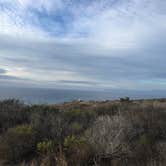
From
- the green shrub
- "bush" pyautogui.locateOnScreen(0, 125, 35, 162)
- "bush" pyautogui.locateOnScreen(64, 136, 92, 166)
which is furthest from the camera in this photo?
"bush" pyautogui.locateOnScreen(0, 125, 35, 162)

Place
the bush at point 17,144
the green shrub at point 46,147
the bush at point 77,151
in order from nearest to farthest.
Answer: the bush at point 77,151, the green shrub at point 46,147, the bush at point 17,144

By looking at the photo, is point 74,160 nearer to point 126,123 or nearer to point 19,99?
point 126,123

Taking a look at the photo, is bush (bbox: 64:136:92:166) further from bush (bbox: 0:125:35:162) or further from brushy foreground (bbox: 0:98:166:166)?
bush (bbox: 0:125:35:162)

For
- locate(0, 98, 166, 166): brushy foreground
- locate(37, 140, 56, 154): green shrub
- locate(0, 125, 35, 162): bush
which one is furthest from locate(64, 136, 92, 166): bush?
locate(0, 125, 35, 162): bush

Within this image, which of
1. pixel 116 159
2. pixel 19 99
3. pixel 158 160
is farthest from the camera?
pixel 19 99

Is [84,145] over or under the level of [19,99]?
under

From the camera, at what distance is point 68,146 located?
21.9ft

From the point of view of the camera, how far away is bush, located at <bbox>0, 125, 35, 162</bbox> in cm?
713

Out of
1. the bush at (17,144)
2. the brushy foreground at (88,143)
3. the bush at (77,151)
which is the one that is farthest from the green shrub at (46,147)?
the bush at (17,144)

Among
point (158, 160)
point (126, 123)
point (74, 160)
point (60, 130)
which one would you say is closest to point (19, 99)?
point (60, 130)

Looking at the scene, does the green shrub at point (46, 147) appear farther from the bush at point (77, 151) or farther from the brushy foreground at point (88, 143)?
the bush at point (77, 151)

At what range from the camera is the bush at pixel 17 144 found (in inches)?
281

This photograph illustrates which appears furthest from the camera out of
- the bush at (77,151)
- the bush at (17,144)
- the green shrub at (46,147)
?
the bush at (17,144)

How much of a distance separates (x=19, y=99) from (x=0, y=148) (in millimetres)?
6017
